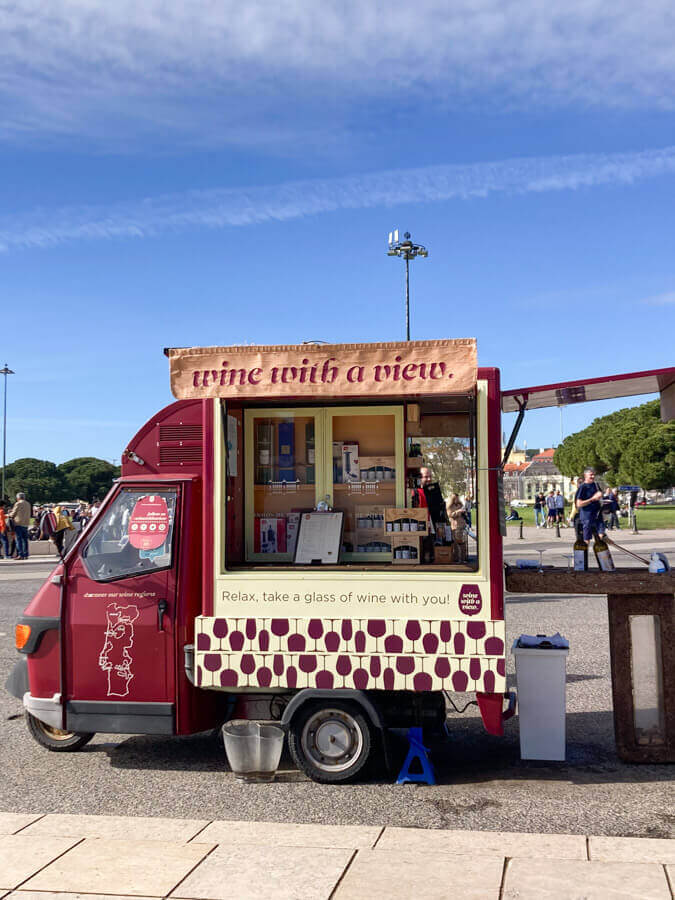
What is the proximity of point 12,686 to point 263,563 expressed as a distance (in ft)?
6.82

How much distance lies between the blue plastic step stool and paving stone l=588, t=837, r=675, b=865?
1443mm

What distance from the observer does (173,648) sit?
6.05 meters

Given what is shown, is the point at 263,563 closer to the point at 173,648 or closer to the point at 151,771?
the point at 173,648

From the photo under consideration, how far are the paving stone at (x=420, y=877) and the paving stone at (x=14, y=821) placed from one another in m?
1.98

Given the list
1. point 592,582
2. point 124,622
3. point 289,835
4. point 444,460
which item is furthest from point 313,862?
point 444,460

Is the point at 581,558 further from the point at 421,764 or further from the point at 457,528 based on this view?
the point at 421,764

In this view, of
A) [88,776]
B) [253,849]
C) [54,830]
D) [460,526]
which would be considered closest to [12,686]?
[88,776]

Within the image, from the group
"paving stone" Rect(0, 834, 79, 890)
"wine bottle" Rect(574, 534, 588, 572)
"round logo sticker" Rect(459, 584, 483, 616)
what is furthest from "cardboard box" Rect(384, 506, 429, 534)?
"paving stone" Rect(0, 834, 79, 890)

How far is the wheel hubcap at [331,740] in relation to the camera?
19.3 feet

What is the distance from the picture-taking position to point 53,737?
660 cm

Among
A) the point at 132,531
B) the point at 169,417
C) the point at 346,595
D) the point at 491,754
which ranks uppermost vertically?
the point at 169,417

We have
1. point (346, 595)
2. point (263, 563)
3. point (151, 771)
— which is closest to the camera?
point (346, 595)

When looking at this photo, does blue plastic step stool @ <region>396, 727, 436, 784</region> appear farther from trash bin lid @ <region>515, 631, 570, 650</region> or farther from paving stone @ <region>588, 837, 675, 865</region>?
paving stone @ <region>588, 837, 675, 865</region>

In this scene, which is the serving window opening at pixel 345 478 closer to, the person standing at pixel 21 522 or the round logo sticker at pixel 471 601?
the round logo sticker at pixel 471 601
